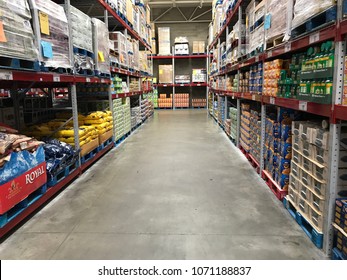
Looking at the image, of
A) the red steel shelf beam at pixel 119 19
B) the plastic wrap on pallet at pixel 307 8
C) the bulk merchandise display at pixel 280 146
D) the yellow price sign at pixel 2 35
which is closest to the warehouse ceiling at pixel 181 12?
the red steel shelf beam at pixel 119 19

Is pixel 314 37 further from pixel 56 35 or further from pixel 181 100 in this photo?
pixel 181 100

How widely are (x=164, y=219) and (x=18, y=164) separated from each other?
5.43 ft

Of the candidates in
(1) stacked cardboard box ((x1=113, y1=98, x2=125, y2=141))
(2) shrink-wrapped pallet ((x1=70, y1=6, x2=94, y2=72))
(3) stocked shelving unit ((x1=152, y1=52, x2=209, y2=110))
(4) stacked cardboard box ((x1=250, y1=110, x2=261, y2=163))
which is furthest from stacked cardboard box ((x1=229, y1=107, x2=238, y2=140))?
(3) stocked shelving unit ((x1=152, y1=52, x2=209, y2=110))

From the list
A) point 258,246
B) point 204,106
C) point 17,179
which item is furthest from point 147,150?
point 204,106

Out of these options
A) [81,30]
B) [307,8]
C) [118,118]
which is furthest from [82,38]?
[307,8]

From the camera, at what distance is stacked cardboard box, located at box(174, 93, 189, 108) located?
17734 mm

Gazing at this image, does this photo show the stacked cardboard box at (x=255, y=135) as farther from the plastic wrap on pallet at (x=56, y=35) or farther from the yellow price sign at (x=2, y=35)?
the yellow price sign at (x=2, y=35)

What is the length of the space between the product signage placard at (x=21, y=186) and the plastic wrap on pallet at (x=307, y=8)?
3.26 meters

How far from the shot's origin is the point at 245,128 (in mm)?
5855

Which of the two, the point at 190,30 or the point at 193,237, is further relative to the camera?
the point at 190,30

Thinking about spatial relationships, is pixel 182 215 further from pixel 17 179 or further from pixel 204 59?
pixel 204 59

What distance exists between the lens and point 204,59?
1855 centimetres

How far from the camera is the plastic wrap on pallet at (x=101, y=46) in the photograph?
559 cm

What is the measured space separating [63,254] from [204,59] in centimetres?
1745
